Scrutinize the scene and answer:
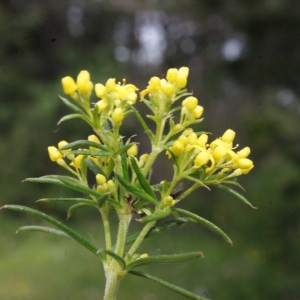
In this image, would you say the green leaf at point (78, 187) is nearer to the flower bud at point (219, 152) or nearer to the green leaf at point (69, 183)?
the green leaf at point (69, 183)


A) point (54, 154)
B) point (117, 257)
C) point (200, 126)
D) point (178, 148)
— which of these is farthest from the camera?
point (200, 126)

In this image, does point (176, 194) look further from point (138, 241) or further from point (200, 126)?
point (200, 126)

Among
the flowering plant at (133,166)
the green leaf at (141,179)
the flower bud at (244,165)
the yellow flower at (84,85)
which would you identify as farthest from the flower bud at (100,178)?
the flower bud at (244,165)

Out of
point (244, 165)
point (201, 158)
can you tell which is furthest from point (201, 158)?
point (244, 165)

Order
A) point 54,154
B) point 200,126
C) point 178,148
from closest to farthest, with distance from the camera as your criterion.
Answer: point 178,148 → point 54,154 → point 200,126

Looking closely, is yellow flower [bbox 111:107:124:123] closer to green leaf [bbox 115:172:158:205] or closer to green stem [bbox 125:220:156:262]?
green leaf [bbox 115:172:158:205]

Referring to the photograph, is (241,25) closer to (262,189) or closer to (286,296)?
(262,189)

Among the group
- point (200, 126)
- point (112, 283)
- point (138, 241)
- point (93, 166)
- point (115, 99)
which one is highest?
point (200, 126)

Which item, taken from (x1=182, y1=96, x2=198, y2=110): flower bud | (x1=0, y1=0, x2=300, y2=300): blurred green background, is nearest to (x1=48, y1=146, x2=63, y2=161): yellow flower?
(x1=182, y1=96, x2=198, y2=110): flower bud
